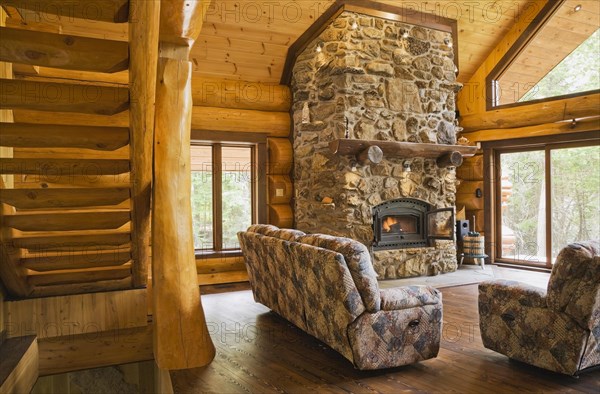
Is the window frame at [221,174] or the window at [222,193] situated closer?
the window frame at [221,174]

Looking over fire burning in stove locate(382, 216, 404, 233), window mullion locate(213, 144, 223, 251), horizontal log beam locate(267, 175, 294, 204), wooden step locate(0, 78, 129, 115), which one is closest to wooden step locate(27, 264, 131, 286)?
wooden step locate(0, 78, 129, 115)

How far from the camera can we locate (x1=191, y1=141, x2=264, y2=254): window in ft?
21.1

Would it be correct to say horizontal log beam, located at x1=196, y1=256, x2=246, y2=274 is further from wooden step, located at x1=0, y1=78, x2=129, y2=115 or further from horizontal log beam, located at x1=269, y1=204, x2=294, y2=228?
wooden step, located at x1=0, y1=78, x2=129, y2=115

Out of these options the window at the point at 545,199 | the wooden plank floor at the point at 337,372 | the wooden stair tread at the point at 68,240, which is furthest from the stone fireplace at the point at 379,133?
the wooden stair tread at the point at 68,240

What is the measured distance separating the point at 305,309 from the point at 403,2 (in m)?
4.76

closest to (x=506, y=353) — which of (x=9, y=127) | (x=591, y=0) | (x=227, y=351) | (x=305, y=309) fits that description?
(x=305, y=309)

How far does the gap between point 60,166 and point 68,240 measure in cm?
100

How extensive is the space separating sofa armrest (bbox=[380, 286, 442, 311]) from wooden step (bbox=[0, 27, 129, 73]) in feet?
7.11

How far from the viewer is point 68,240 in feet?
11.9

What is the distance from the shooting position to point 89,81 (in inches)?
216

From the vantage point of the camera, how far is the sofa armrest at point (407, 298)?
3.00 metres

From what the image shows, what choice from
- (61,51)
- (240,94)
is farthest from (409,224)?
(61,51)

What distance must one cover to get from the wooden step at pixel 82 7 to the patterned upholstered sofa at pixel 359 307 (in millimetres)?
1873

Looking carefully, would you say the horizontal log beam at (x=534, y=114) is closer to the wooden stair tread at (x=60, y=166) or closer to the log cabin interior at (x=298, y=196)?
the log cabin interior at (x=298, y=196)
